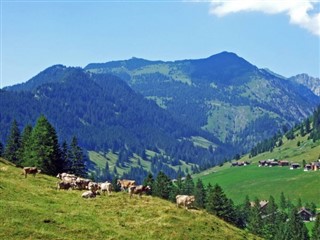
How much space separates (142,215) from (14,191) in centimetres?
1458

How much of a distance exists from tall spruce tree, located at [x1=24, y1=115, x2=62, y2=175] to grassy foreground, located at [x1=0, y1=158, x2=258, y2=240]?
34.8 m

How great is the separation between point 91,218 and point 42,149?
52286 mm

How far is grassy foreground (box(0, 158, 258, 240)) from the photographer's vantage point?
42312 millimetres

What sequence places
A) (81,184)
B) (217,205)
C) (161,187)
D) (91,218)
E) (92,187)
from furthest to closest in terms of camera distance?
(161,187)
(217,205)
(81,184)
(92,187)
(91,218)

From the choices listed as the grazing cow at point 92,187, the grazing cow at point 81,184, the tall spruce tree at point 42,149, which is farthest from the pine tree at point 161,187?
the grazing cow at point 92,187

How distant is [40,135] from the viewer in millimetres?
97125

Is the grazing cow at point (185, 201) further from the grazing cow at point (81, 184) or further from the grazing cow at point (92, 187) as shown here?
the grazing cow at point (81, 184)

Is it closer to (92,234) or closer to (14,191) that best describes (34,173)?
(14,191)

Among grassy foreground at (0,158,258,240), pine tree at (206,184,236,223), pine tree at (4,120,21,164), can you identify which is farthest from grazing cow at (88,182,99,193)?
pine tree at (206,184,236,223)

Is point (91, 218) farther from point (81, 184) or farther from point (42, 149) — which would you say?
point (42, 149)

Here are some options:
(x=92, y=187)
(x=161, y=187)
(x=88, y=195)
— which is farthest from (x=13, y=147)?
(x=88, y=195)

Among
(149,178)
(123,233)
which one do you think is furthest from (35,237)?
(149,178)

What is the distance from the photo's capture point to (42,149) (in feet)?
316

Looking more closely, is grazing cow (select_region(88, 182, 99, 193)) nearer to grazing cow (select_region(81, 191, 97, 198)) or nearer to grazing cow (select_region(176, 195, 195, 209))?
grazing cow (select_region(81, 191, 97, 198))
